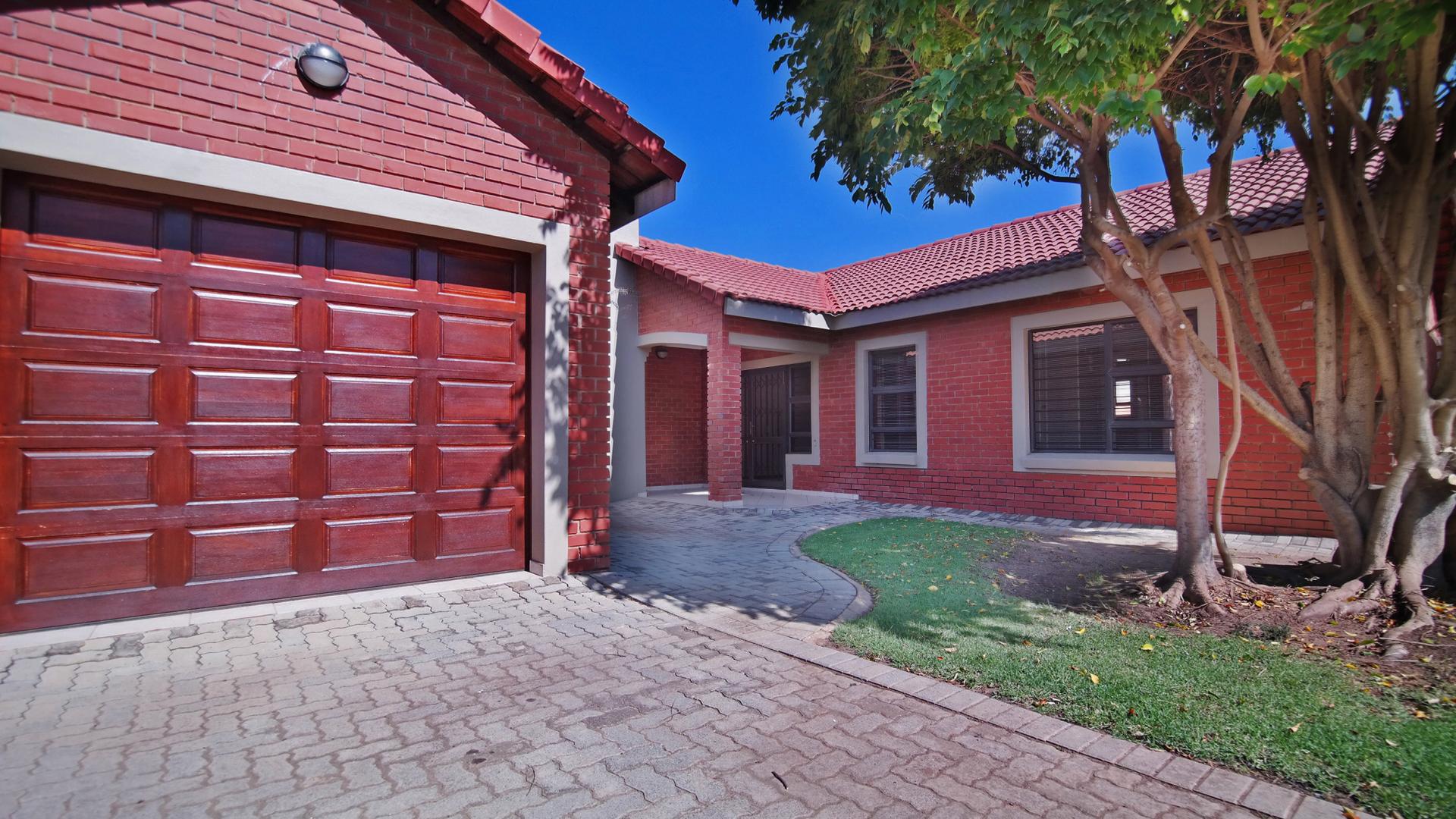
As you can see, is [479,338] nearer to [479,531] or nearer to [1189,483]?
[479,531]

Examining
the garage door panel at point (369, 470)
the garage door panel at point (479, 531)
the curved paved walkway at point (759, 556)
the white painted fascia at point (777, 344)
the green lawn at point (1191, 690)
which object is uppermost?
the white painted fascia at point (777, 344)

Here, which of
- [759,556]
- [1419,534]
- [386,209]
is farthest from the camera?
[759,556]

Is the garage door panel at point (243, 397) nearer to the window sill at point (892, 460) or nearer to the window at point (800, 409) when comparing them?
the window sill at point (892, 460)

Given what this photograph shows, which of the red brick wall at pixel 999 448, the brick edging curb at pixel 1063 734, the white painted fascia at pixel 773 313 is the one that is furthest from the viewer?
the white painted fascia at pixel 773 313

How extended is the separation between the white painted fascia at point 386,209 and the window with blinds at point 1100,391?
7.10m

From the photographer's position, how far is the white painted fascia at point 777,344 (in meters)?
10.9

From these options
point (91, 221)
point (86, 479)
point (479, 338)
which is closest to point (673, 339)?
point (479, 338)

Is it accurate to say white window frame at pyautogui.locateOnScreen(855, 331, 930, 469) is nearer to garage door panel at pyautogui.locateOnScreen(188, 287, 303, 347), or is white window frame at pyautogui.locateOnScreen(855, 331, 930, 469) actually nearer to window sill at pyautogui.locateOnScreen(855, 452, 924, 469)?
window sill at pyautogui.locateOnScreen(855, 452, 924, 469)

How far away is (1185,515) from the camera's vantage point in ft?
15.0

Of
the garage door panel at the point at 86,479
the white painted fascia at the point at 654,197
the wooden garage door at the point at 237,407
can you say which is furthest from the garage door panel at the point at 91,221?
the white painted fascia at the point at 654,197

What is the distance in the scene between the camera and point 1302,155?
4.78 m

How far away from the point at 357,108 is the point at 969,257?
9.75m

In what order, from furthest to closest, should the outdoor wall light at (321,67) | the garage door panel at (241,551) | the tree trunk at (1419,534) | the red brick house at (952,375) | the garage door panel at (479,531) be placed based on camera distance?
the red brick house at (952,375) → the garage door panel at (479,531) → the outdoor wall light at (321,67) → the garage door panel at (241,551) → the tree trunk at (1419,534)

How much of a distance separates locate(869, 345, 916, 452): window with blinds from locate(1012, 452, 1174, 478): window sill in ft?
7.13
